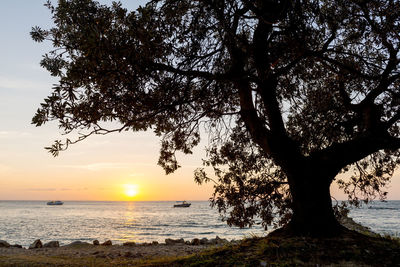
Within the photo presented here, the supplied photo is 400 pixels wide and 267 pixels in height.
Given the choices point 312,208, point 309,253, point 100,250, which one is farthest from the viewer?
point 100,250

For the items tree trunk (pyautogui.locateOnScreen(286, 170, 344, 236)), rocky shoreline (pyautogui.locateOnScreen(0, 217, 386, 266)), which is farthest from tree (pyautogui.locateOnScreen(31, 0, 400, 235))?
rocky shoreline (pyautogui.locateOnScreen(0, 217, 386, 266))

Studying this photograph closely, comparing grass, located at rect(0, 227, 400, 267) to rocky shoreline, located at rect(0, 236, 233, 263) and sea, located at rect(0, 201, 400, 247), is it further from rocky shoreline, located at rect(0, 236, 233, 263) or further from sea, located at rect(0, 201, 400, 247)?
rocky shoreline, located at rect(0, 236, 233, 263)

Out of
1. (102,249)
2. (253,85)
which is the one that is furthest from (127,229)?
(253,85)

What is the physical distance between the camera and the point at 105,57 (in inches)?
235

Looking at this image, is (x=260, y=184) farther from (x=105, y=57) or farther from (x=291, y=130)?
(x=105, y=57)

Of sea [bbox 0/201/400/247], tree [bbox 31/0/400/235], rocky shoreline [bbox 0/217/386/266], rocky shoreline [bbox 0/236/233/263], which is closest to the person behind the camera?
tree [bbox 31/0/400/235]

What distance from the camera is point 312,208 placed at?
332 inches

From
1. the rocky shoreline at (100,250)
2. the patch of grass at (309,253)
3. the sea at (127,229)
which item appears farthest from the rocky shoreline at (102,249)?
the patch of grass at (309,253)

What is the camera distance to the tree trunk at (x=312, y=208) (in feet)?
27.4

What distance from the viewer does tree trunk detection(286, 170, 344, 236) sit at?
8.35 meters

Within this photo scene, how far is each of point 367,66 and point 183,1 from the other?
6221 millimetres

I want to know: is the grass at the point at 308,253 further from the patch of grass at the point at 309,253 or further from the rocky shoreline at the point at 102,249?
the rocky shoreline at the point at 102,249

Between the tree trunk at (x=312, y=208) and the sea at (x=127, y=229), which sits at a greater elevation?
the tree trunk at (x=312, y=208)

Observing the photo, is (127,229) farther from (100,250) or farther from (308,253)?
(308,253)
